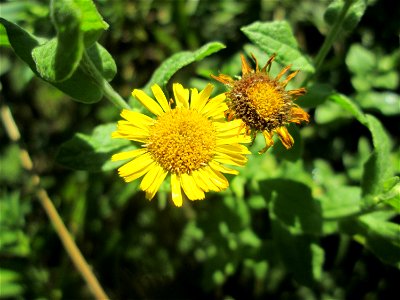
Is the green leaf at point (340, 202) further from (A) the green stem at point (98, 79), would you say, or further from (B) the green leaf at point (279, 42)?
(A) the green stem at point (98, 79)

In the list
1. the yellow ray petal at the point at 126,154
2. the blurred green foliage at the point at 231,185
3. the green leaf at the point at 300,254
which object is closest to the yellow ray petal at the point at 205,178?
the yellow ray petal at the point at 126,154

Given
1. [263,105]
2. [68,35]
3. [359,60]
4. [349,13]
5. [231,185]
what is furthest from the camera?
[359,60]

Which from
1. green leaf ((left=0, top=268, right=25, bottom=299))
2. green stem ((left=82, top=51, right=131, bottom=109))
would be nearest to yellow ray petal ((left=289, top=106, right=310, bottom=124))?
green stem ((left=82, top=51, right=131, bottom=109))

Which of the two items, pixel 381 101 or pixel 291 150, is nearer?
pixel 291 150

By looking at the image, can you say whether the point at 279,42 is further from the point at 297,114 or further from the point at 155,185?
the point at 155,185

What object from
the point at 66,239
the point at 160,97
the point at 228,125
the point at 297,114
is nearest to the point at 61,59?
the point at 160,97

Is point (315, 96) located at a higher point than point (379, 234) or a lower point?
higher
